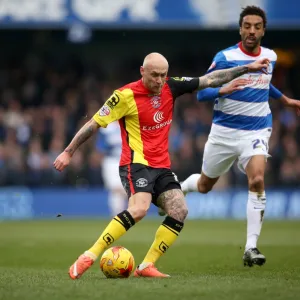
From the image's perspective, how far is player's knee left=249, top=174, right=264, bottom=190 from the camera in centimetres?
1005

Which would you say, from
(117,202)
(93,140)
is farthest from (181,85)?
(93,140)

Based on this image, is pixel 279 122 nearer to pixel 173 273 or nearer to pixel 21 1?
pixel 21 1

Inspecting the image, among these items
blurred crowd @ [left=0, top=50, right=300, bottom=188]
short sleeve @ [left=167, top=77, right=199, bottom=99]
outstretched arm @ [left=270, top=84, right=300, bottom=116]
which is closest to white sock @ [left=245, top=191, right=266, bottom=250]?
outstretched arm @ [left=270, top=84, right=300, bottom=116]

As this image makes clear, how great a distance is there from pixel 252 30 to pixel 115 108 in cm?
228

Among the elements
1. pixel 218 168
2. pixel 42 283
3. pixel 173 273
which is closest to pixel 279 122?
pixel 218 168

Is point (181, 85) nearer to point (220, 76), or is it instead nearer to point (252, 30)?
point (220, 76)

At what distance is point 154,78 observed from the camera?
341 inches

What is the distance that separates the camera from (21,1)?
21.4 m

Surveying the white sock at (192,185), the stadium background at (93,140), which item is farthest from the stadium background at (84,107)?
the white sock at (192,185)

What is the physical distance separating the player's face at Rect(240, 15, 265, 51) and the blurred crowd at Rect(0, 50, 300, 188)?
9.92 meters

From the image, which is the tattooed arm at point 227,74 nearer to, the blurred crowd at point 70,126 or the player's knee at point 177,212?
the player's knee at point 177,212

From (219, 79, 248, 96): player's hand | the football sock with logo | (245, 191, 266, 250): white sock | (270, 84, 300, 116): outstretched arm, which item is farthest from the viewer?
(270, 84, 300, 116): outstretched arm

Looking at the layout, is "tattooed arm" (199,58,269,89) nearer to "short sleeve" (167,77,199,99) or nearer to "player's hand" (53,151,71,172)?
"short sleeve" (167,77,199,99)

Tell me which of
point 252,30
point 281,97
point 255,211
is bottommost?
point 255,211
